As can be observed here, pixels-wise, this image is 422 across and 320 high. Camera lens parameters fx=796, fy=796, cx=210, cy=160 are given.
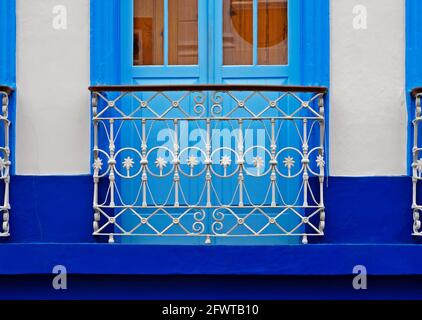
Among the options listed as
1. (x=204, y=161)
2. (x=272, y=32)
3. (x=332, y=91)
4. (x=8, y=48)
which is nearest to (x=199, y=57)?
(x=272, y=32)

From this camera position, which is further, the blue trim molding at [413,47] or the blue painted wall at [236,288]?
the blue trim molding at [413,47]

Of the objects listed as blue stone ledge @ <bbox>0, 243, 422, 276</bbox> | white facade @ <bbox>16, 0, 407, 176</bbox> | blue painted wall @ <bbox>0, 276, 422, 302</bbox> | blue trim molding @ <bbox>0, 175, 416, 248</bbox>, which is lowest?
blue painted wall @ <bbox>0, 276, 422, 302</bbox>

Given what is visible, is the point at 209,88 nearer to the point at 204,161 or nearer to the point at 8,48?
the point at 204,161

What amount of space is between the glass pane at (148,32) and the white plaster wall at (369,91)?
1.41 meters

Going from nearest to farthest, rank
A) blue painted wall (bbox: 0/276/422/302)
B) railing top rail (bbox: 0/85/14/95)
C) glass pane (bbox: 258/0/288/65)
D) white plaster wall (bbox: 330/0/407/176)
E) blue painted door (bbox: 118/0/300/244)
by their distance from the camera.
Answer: blue painted wall (bbox: 0/276/422/302) < railing top rail (bbox: 0/85/14/95) < white plaster wall (bbox: 330/0/407/176) < blue painted door (bbox: 118/0/300/244) < glass pane (bbox: 258/0/288/65)

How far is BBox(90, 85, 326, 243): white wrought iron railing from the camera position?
240 inches

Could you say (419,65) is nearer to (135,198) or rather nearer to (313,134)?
(313,134)

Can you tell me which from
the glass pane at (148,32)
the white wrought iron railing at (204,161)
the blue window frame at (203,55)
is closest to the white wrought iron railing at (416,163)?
the white wrought iron railing at (204,161)

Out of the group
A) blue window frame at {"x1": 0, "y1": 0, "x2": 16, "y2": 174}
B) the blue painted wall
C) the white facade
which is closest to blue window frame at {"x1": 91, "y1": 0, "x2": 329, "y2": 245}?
the white facade

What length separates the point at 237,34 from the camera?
6.56 meters

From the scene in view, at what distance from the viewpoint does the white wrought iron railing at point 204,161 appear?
20.0 feet

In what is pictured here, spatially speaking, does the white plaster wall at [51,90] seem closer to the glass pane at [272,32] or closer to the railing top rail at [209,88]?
the railing top rail at [209,88]

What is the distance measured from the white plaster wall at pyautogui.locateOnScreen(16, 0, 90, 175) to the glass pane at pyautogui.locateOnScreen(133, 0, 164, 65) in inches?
17.1

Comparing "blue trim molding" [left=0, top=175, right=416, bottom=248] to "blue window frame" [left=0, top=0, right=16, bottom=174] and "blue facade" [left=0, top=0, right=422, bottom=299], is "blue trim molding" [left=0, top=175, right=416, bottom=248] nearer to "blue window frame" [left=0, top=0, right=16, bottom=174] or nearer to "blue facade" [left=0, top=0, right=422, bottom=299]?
"blue facade" [left=0, top=0, right=422, bottom=299]
